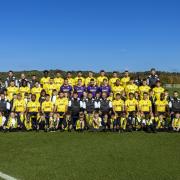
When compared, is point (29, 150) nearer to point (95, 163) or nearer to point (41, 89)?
point (95, 163)

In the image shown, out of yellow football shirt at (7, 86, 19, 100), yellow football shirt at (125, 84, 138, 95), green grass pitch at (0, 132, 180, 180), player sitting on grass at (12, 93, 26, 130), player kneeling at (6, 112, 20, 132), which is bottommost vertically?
green grass pitch at (0, 132, 180, 180)

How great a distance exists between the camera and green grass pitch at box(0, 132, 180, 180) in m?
9.16

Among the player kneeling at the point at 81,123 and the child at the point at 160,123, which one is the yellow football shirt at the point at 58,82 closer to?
the player kneeling at the point at 81,123

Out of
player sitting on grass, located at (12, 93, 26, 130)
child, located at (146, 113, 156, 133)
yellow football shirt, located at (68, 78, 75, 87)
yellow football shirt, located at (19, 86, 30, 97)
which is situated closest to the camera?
child, located at (146, 113, 156, 133)

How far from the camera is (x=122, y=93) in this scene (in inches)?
728

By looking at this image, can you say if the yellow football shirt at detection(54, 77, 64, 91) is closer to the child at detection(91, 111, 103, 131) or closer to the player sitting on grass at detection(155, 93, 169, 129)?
the child at detection(91, 111, 103, 131)

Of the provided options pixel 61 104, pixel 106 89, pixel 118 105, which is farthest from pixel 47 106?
pixel 118 105

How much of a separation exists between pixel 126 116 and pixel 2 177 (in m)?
9.32

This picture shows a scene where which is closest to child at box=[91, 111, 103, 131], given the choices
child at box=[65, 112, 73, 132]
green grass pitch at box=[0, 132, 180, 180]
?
child at box=[65, 112, 73, 132]

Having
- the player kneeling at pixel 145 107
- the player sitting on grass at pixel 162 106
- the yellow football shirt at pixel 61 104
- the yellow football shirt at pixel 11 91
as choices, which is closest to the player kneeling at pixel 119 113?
the player kneeling at pixel 145 107

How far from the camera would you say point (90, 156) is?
11211mm

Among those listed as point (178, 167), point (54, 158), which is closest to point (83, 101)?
point (54, 158)

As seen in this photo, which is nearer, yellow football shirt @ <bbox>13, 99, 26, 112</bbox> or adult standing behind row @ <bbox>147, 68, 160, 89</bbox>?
yellow football shirt @ <bbox>13, 99, 26, 112</bbox>

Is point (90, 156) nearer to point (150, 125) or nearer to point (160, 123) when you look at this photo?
point (150, 125)
